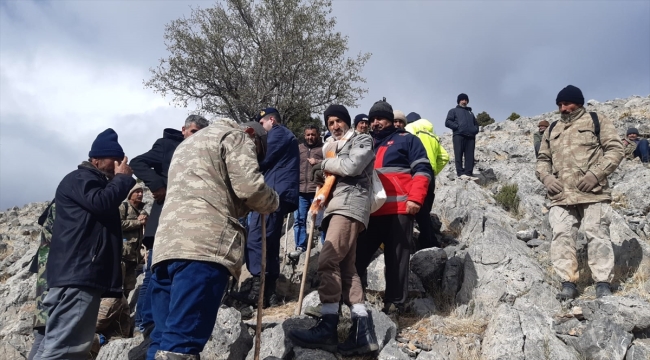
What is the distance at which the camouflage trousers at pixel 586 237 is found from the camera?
18.1ft

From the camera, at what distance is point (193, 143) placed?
3588 millimetres

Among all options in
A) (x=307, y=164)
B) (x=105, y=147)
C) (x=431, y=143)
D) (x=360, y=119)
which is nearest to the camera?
(x=105, y=147)

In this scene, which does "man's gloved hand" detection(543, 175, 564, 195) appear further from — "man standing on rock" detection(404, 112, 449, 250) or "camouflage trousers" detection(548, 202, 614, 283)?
"man standing on rock" detection(404, 112, 449, 250)

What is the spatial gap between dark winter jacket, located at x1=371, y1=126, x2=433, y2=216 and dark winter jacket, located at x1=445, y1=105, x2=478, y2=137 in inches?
234

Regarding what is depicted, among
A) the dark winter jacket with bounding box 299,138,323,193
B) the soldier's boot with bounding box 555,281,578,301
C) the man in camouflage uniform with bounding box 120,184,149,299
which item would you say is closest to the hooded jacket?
the dark winter jacket with bounding box 299,138,323,193

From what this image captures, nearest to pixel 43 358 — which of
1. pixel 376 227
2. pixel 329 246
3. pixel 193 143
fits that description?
pixel 193 143

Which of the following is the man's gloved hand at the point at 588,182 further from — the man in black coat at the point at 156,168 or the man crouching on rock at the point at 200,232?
the man in black coat at the point at 156,168

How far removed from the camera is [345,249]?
4.62 meters

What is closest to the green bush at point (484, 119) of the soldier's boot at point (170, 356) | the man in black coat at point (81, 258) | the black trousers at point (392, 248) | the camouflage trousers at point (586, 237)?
the camouflage trousers at point (586, 237)

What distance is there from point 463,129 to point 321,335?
8.16m

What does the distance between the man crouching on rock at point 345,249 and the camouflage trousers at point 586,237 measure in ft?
8.32

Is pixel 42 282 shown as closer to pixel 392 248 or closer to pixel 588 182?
pixel 392 248

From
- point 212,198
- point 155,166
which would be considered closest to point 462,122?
point 155,166

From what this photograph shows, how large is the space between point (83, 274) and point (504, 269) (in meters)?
4.65
